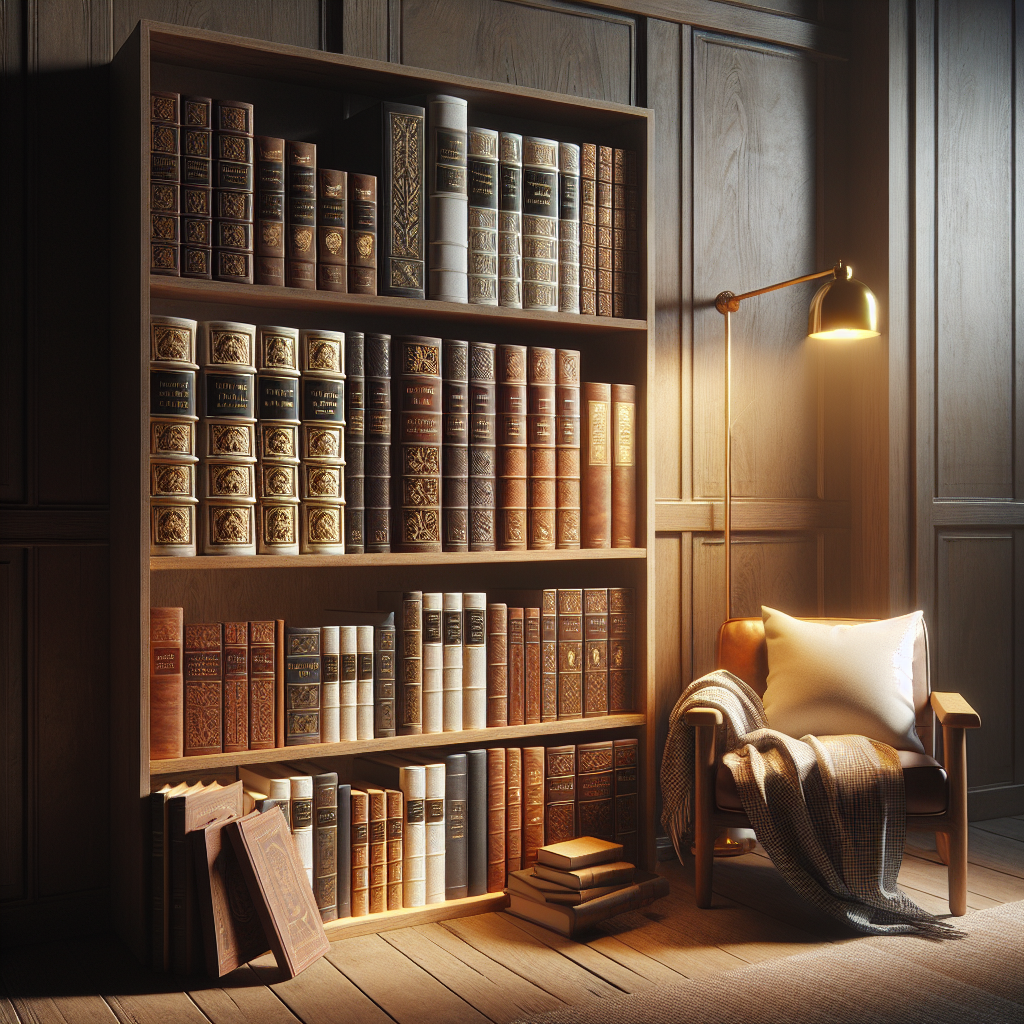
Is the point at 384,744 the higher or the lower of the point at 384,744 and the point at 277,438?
the lower

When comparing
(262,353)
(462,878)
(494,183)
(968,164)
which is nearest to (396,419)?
(262,353)

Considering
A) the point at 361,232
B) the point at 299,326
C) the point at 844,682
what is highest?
the point at 361,232

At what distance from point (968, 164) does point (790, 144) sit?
1.95ft

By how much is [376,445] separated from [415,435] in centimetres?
10

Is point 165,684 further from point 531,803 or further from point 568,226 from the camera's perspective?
point 568,226

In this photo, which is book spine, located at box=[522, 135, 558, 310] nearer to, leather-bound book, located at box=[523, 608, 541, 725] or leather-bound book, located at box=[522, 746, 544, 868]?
leather-bound book, located at box=[523, 608, 541, 725]

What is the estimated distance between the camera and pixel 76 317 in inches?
98.0

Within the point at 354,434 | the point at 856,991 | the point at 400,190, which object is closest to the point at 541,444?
the point at 354,434

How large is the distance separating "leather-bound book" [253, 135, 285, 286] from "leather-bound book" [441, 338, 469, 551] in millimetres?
447

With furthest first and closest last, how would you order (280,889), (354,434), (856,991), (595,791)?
1. (595,791)
2. (354,434)
3. (280,889)
4. (856,991)

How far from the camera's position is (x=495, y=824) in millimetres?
2680

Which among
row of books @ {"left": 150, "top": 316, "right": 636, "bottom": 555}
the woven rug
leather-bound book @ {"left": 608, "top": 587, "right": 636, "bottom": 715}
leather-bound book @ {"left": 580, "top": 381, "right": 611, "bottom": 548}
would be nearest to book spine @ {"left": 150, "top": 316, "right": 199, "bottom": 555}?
row of books @ {"left": 150, "top": 316, "right": 636, "bottom": 555}

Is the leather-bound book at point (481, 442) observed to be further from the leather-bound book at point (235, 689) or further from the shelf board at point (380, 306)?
the leather-bound book at point (235, 689)

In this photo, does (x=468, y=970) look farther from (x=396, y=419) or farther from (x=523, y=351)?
(x=523, y=351)
